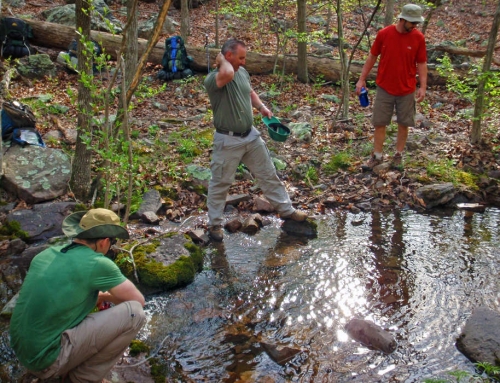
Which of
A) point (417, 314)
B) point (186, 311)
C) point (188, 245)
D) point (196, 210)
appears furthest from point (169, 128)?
point (417, 314)

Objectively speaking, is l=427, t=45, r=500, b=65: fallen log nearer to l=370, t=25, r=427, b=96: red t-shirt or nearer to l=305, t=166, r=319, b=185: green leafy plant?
l=370, t=25, r=427, b=96: red t-shirt

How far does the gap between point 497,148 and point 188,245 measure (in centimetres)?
614

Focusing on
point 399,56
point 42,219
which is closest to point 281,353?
point 42,219

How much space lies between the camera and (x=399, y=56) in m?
7.26

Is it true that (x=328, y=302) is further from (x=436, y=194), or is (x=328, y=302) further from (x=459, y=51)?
(x=459, y=51)

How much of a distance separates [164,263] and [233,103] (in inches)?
76.9

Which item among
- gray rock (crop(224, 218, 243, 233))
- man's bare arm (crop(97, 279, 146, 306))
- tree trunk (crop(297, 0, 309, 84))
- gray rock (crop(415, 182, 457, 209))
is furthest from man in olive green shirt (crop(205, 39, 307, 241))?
tree trunk (crop(297, 0, 309, 84))

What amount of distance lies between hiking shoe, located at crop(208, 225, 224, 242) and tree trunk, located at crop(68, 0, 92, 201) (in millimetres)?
2027

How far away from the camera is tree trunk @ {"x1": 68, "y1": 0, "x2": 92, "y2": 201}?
6302 mm

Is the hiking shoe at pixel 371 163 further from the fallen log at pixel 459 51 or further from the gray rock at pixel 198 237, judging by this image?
the fallen log at pixel 459 51

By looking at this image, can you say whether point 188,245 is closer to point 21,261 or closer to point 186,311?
point 186,311

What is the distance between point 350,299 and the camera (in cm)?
488

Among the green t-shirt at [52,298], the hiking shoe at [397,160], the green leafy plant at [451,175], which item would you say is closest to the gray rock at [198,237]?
the green t-shirt at [52,298]

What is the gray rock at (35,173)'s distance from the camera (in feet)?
22.5
